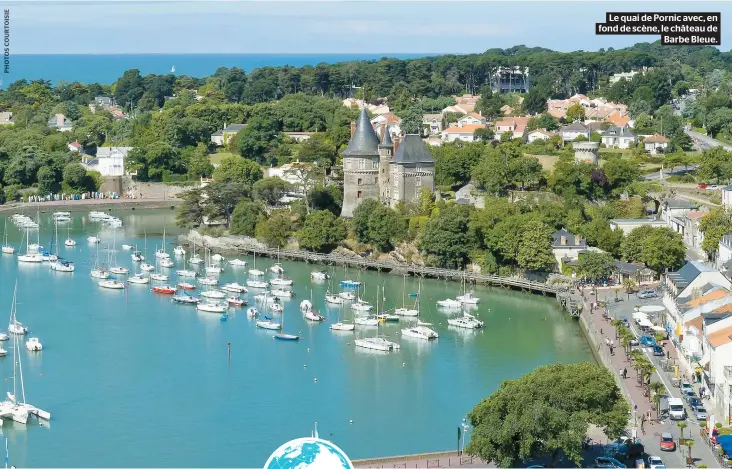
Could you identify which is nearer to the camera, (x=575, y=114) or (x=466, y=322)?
(x=466, y=322)

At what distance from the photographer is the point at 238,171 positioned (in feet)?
167

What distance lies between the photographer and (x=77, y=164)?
182ft

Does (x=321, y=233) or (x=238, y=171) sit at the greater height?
(x=238, y=171)

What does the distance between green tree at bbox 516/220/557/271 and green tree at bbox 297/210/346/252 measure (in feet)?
22.7

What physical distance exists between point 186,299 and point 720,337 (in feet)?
52.5

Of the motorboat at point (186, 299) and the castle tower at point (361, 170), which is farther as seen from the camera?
the castle tower at point (361, 170)

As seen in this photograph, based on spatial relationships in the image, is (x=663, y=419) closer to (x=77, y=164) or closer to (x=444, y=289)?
(x=444, y=289)

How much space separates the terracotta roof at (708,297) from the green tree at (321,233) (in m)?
15.1

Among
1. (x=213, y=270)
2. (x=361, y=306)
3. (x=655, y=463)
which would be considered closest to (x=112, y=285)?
(x=213, y=270)

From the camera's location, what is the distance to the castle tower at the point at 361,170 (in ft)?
140

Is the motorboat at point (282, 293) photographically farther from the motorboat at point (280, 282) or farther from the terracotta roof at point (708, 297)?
the terracotta roof at point (708, 297)

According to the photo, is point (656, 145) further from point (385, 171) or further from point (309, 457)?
point (309, 457)

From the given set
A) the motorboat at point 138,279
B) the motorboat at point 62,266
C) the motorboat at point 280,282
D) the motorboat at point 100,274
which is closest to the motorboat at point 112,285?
the motorboat at point 138,279

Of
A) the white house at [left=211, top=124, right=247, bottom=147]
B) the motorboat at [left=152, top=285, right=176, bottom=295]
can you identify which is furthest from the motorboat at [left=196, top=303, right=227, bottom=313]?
the white house at [left=211, top=124, right=247, bottom=147]
